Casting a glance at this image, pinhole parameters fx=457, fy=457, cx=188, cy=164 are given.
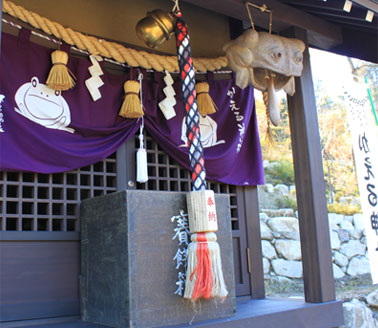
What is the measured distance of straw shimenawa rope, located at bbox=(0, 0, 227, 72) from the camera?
321cm

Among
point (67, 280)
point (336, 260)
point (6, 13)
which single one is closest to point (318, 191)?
point (67, 280)

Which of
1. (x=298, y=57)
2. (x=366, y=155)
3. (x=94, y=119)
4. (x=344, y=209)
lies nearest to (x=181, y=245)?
(x=94, y=119)

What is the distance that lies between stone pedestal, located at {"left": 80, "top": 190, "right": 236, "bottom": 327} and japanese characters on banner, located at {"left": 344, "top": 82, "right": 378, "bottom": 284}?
63.7 inches

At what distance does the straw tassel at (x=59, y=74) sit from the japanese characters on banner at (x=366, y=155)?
2521mm

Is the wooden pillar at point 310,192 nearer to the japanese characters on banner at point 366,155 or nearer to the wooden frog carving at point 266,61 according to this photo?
the wooden frog carving at point 266,61

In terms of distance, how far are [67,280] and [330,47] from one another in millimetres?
3193

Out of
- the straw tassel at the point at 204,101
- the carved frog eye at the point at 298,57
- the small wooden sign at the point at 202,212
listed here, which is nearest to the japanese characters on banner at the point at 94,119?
the straw tassel at the point at 204,101

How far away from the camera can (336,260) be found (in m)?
8.45

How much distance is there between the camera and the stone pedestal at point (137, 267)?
2.61 m

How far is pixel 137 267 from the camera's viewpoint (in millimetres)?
2627

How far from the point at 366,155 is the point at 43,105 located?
282cm

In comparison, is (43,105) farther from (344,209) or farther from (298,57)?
(344,209)

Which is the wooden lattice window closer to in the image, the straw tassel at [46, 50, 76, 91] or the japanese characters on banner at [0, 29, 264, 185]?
the japanese characters on banner at [0, 29, 264, 185]

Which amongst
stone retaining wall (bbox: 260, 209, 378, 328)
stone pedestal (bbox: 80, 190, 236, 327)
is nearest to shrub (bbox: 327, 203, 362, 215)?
stone retaining wall (bbox: 260, 209, 378, 328)
